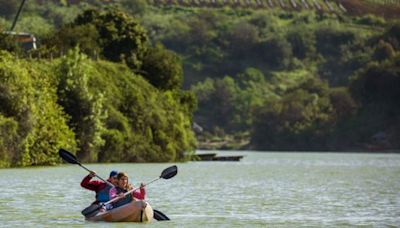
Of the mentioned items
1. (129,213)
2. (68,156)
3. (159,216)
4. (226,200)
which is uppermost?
(68,156)

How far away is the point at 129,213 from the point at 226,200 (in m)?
12.6

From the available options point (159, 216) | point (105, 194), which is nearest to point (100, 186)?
point (105, 194)

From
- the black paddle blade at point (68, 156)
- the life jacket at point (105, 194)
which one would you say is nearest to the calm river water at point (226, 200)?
the life jacket at point (105, 194)

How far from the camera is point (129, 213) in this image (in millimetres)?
41438

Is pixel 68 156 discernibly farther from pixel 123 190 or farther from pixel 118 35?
pixel 118 35

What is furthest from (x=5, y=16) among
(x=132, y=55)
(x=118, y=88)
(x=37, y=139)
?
(x=37, y=139)

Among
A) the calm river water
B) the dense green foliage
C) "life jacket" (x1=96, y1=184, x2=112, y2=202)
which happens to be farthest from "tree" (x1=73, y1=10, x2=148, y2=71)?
"life jacket" (x1=96, y1=184, x2=112, y2=202)

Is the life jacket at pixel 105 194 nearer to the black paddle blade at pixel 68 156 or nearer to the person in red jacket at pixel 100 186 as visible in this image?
the person in red jacket at pixel 100 186

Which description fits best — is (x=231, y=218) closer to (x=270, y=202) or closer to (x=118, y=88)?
(x=270, y=202)

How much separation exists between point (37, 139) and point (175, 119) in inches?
983

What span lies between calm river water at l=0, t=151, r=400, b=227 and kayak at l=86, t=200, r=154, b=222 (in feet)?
1.44

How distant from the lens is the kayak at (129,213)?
41.3 metres

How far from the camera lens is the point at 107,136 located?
97.8 meters

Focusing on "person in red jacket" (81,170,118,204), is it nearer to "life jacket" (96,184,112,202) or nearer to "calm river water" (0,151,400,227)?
"life jacket" (96,184,112,202)
